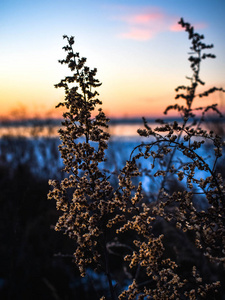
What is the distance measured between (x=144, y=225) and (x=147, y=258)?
264mm

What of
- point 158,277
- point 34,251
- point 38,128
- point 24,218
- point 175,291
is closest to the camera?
point 175,291

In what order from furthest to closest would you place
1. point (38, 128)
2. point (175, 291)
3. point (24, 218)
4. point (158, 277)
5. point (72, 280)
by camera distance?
point (38, 128) < point (24, 218) < point (72, 280) < point (158, 277) < point (175, 291)

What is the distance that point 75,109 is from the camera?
1877 mm

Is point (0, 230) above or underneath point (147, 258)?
underneath

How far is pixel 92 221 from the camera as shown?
5.59 ft

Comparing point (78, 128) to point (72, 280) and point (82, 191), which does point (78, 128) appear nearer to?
point (82, 191)

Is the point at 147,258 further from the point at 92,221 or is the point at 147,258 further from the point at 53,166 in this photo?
the point at 53,166

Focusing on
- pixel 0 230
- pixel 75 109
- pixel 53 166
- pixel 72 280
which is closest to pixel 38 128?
pixel 53 166

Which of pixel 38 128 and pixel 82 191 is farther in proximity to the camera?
pixel 38 128

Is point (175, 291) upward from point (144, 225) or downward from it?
downward

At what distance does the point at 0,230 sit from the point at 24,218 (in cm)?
99

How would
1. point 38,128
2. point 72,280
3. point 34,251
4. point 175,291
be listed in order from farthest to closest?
point 38,128 → point 34,251 → point 72,280 → point 175,291

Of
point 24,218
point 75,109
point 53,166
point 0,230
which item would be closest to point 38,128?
point 53,166

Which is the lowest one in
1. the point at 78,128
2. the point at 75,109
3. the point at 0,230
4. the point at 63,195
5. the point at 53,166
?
the point at 0,230
